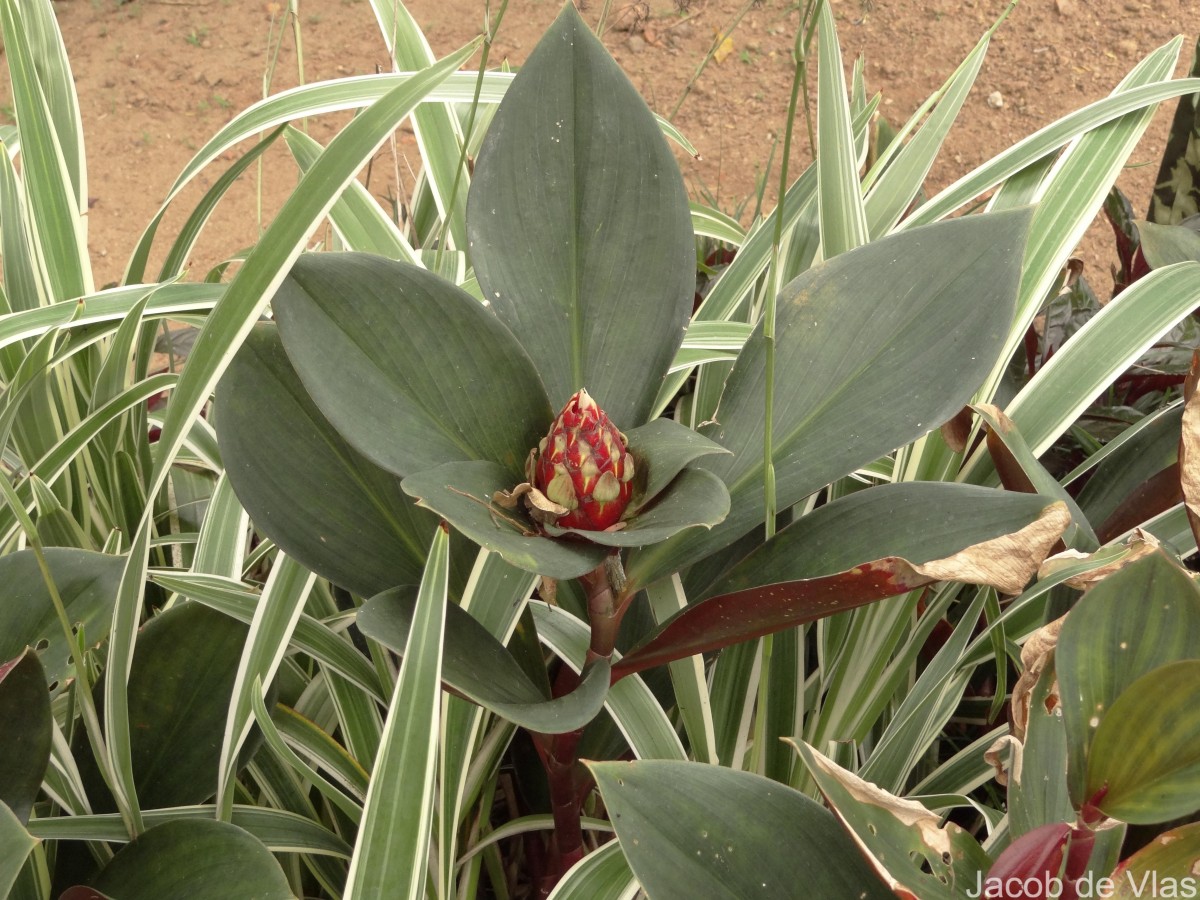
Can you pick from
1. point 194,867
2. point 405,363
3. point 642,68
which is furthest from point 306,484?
point 642,68

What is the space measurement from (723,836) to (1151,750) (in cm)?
17

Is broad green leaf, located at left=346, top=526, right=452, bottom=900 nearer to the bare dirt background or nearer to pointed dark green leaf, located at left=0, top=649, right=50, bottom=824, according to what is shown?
pointed dark green leaf, located at left=0, top=649, right=50, bottom=824

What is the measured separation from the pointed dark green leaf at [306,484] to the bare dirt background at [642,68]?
217 centimetres

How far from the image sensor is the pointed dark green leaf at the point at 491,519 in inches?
17.2

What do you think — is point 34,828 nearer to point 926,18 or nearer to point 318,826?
point 318,826

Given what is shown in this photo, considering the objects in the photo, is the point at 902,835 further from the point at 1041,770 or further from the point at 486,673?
the point at 486,673

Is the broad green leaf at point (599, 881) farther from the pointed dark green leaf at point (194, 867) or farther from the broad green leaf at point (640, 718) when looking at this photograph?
the pointed dark green leaf at point (194, 867)

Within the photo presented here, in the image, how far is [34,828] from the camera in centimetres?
58

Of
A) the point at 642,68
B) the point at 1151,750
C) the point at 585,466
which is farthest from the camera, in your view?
the point at 642,68

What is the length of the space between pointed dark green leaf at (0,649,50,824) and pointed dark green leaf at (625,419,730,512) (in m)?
0.30

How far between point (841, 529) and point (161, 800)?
1.45 feet

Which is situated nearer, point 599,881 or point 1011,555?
point 1011,555

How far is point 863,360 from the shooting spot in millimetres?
541

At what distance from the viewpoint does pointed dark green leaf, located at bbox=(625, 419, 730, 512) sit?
490mm
